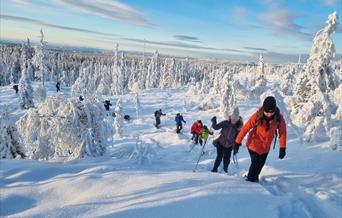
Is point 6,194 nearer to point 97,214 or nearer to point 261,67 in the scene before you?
point 97,214

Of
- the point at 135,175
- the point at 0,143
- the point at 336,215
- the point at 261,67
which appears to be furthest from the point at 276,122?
the point at 261,67

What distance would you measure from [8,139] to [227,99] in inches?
1038

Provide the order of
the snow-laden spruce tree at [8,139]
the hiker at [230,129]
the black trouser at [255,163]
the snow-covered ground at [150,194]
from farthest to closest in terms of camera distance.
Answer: the snow-laden spruce tree at [8,139] → the hiker at [230,129] → the black trouser at [255,163] → the snow-covered ground at [150,194]

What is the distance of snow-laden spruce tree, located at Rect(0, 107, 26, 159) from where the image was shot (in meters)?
10.9

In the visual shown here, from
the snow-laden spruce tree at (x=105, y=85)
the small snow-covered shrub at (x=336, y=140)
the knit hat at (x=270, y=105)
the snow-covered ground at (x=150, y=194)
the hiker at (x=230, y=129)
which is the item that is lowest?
the snow-laden spruce tree at (x=105, y=85)

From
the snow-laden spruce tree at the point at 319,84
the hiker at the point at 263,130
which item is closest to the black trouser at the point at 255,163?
the hiker at the point at 263,130

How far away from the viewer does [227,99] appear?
35000 mm

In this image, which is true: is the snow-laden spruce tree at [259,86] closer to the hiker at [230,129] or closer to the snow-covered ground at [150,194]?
the snow-covered ground at [150,194]

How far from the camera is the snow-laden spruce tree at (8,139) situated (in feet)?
35.7

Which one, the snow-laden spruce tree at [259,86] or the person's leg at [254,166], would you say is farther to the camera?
the snow-laden spruce tree at [259,86]

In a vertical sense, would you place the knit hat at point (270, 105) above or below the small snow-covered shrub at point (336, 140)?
above

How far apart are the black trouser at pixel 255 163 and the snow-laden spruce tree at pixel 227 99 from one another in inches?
1028

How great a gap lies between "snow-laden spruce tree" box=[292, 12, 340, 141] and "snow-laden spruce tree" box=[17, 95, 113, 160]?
420 inches

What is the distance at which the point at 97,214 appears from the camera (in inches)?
174
